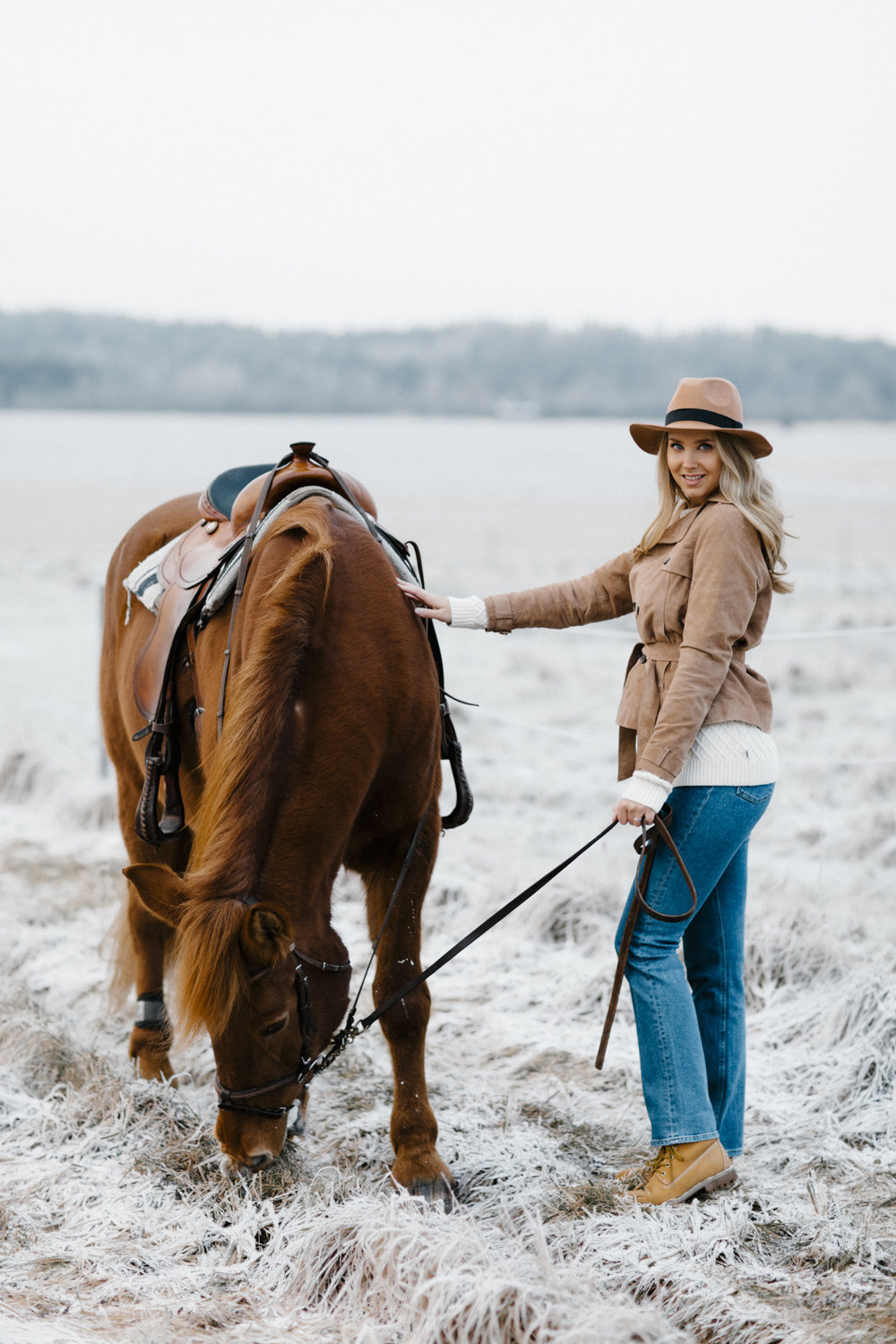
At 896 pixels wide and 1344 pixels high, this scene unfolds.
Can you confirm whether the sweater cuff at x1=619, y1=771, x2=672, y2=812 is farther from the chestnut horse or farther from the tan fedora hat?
the tan fedora hat

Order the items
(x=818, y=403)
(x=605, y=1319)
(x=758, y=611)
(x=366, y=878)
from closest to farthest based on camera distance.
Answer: (x=605, y=1319), (x=758, y=611), (x=366, y=878), (x=818, y=403)

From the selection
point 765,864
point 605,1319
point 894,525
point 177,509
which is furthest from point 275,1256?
point 894,525

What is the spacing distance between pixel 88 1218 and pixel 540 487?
1789 cm

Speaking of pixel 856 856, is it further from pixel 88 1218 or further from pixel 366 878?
pixel 88 1218

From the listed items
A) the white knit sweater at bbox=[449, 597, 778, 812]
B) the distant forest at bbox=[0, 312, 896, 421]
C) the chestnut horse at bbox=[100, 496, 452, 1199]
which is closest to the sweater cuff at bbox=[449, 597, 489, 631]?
the chestnut horse at bbox=[100, 496, 452, 1199]

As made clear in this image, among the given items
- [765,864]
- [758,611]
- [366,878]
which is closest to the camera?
[758,611]

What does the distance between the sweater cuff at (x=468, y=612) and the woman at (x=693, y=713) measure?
0.45 meters

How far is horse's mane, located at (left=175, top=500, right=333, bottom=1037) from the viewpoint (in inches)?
78.2

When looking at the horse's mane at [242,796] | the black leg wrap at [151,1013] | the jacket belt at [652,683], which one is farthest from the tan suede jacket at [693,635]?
the black leg wrap at [151,1013]

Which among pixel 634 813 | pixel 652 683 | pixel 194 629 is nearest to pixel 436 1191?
pixel 634 813

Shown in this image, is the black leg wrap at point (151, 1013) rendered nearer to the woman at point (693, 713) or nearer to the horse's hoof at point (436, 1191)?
the horse's hoof at point (436, 1191)

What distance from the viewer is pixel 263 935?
2.01m

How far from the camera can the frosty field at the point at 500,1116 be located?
1.98 meters

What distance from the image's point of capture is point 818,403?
2288 centimetres
